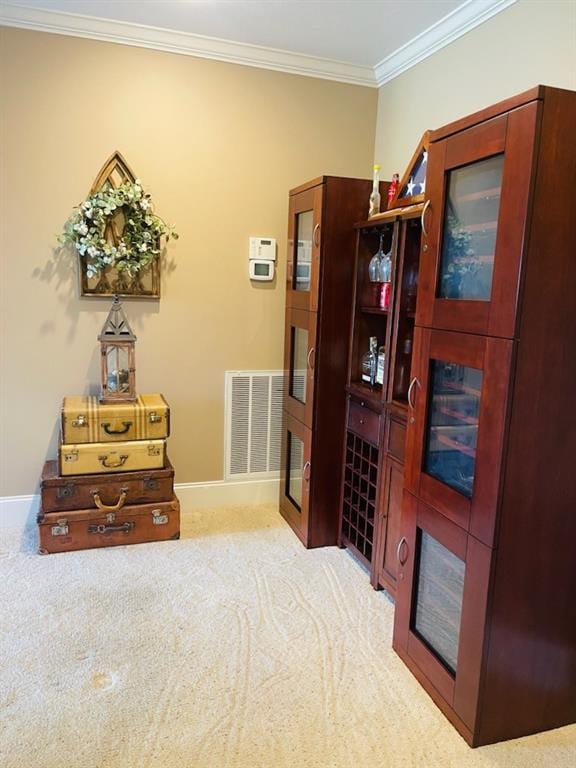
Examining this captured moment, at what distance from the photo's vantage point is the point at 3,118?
2887 mm

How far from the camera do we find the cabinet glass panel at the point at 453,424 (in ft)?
5.84

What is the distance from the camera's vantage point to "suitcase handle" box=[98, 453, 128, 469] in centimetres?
295

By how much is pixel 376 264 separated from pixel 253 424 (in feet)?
4.37

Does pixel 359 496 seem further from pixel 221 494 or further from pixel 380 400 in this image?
pixel 221 494

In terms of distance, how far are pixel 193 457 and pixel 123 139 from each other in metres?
1.86

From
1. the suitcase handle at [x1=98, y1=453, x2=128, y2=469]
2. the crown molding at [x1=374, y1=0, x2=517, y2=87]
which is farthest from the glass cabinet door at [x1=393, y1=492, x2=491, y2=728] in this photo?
the crown molding at [x1=374, y1=0, x2=517, y2=87]

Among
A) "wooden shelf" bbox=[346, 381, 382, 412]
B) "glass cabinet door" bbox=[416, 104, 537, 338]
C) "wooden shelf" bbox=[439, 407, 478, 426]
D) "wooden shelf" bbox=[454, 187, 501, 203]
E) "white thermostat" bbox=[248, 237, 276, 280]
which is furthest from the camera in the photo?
"white thermostat" bbox=[248, 237, 276, 280]

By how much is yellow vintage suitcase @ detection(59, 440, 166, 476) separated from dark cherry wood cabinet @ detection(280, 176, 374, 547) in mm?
800

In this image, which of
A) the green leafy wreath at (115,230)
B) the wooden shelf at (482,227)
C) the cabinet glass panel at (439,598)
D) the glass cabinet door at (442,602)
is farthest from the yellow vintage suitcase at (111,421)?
the wooden shelf at (482,227)

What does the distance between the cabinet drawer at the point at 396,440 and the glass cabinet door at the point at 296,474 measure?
0.59 metres

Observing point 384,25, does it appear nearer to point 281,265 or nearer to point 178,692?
point 281,265

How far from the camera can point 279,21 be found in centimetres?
283

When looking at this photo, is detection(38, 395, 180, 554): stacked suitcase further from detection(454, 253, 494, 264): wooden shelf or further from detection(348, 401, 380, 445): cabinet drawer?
detection(454, 253, 494, 264): wooden shelf

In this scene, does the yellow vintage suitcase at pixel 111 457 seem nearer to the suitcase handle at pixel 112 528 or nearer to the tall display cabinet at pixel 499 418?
the suitcase handle at pixel 112 528
